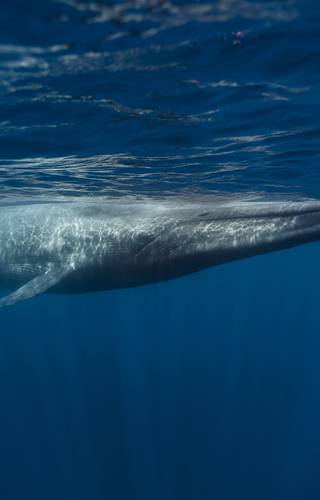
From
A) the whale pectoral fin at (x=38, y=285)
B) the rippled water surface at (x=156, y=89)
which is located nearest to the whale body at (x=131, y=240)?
the whale pectoral fin at (x=38, y=285)

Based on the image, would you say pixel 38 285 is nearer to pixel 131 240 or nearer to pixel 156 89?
pixel 131 240

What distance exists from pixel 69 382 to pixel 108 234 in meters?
24.1

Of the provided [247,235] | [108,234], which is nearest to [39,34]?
[108,234]

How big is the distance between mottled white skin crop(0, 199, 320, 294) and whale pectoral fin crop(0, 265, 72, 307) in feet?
0.20

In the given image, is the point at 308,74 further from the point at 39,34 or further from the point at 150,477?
the point at 150,477

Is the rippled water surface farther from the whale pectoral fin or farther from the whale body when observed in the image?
the whale pectoral fin

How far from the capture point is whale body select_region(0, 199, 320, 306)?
744 centimetres

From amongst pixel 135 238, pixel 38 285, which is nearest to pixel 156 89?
pixel 135 238

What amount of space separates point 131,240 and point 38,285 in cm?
230

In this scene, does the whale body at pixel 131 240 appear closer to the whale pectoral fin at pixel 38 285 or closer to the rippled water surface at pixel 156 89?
the whale pectoral fin at pixel 38 285

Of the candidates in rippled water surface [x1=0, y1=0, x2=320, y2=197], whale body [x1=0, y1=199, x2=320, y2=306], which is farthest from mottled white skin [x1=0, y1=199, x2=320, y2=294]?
rippled water surface [x1=0, y1=0, x2=320, y2=197]

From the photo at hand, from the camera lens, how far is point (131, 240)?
8.84m

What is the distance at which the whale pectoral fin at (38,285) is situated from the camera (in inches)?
341

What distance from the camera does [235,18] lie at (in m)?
6.61
